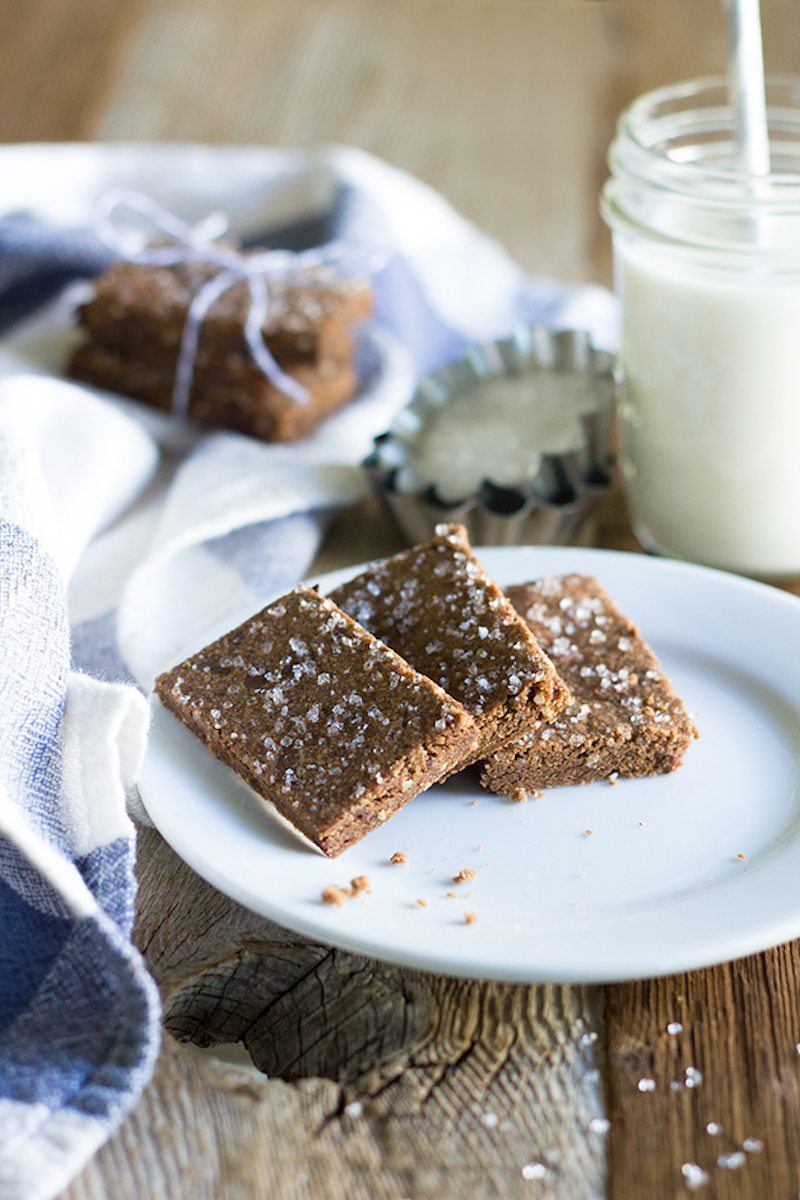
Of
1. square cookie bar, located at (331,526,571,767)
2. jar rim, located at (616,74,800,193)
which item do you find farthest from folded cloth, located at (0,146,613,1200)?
jar rim, located at (616,74,800,193)

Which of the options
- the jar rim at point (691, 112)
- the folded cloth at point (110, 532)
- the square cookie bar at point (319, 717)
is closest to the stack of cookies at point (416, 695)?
the square cookie bar at point (319, 717)

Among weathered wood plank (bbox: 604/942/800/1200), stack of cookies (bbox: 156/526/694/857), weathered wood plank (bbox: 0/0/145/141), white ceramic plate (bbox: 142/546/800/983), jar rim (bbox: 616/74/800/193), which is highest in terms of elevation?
jar rim (bbox: 616/74/800/193)

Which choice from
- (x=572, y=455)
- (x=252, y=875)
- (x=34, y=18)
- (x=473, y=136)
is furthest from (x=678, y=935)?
(x=34, y=18)

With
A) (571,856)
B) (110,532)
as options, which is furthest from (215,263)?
(571,856)

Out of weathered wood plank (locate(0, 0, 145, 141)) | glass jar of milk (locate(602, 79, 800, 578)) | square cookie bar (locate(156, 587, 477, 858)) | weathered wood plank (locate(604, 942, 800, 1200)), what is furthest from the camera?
weathered wood plank (locate(0, 0, 145, 141))

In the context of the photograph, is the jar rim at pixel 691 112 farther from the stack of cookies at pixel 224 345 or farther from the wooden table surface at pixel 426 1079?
the wooden table surface at pixel 426 1079

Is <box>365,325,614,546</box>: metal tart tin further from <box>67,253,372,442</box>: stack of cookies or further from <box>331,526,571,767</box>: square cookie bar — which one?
<box>331,526,571,767</box>: square cookie bar

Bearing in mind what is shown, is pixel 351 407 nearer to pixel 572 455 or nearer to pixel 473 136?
pixel 572 455
